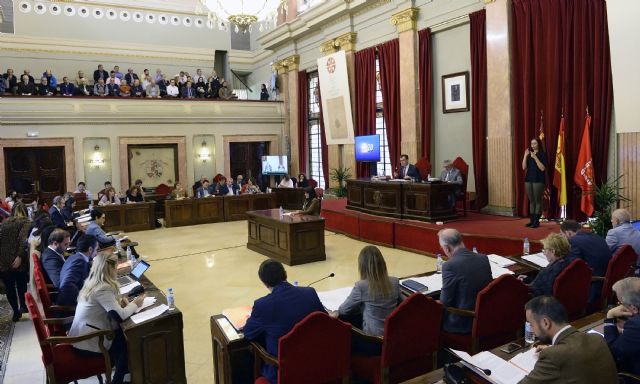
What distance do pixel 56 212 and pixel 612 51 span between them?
30.5 feet

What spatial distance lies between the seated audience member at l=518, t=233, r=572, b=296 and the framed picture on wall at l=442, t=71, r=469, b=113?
22.7 feet

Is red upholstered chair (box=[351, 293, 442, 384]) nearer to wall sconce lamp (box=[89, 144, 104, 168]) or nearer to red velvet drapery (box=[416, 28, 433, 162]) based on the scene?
red velvet drapery (box=[416, 28, 433, 162])

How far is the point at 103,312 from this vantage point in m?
→ 3.59

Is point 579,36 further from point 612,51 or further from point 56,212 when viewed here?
point 56,212

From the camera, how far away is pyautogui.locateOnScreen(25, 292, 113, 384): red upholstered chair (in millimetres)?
3322

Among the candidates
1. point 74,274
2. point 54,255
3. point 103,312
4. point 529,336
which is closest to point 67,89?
point 54,255

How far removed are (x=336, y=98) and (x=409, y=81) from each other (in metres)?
2.80

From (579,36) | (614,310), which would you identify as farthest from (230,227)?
(614,310)

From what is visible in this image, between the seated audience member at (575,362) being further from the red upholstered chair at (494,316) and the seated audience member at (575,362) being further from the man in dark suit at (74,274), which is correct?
the man in dark suit at (74,274)

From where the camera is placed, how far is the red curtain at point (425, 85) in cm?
1101

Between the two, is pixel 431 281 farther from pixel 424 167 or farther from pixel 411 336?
pixel 424 167

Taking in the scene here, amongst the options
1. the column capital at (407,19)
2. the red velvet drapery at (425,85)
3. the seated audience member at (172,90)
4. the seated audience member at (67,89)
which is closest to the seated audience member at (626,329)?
the red velvet drapery at (425,85)

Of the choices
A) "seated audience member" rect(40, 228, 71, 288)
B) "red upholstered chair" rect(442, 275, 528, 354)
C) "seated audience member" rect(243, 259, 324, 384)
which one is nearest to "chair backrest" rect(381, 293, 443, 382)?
"red upholstered chair" rect(442, 275, 528, 354)

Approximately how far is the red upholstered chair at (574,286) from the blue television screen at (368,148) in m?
8.59
